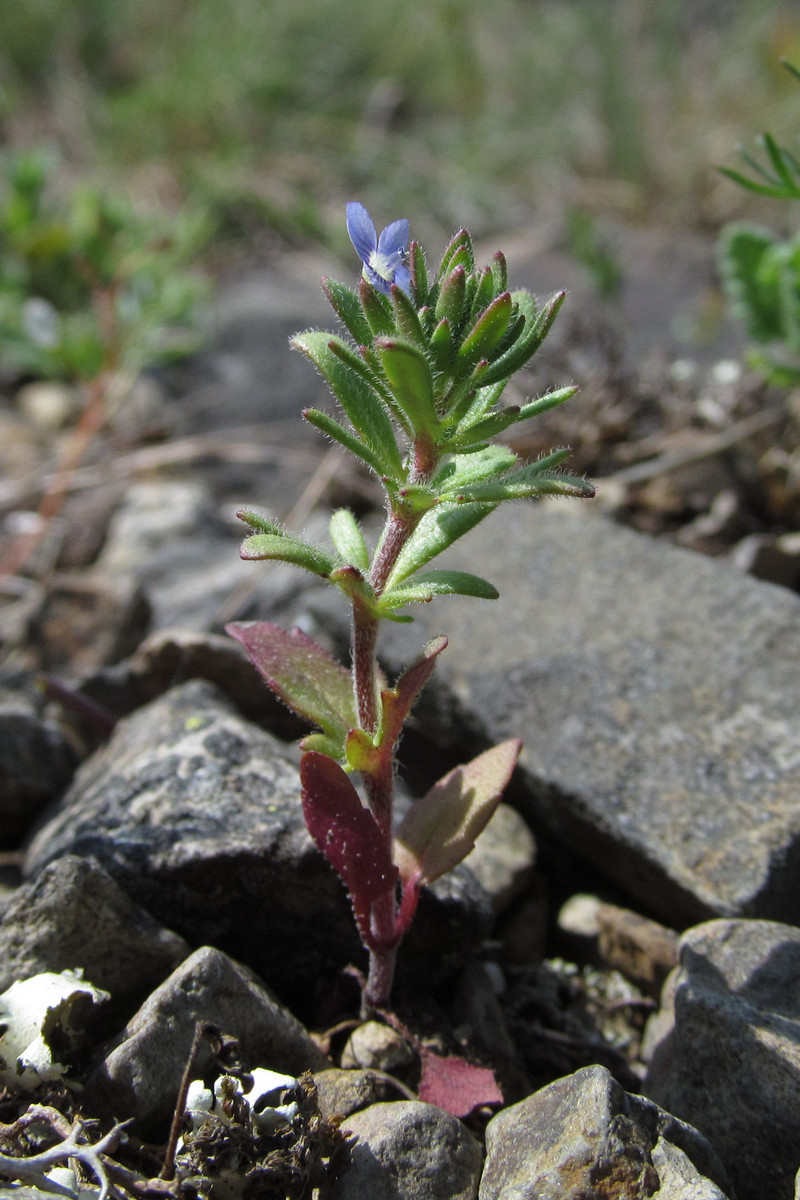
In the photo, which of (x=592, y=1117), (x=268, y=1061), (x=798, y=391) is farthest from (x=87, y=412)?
(x=592, y=1117)

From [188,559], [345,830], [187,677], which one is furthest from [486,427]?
[188,559]

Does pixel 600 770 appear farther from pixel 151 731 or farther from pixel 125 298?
pixel 125 298

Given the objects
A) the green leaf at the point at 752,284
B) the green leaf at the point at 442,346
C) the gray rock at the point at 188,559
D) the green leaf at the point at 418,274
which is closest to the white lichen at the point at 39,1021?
the green leaf at the point at 442,346

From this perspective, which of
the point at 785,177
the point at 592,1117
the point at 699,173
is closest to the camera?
the point at 592,1117

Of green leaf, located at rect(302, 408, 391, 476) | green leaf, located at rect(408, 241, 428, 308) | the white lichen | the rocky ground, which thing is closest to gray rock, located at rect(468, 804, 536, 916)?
the rocky ground

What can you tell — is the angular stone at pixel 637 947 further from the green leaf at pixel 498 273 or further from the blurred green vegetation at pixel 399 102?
the blurred green vegetation at pixel 399 102

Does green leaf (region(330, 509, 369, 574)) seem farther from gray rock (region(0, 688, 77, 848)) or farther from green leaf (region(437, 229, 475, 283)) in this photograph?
gray rock (region(0, 688, 77, 848))
